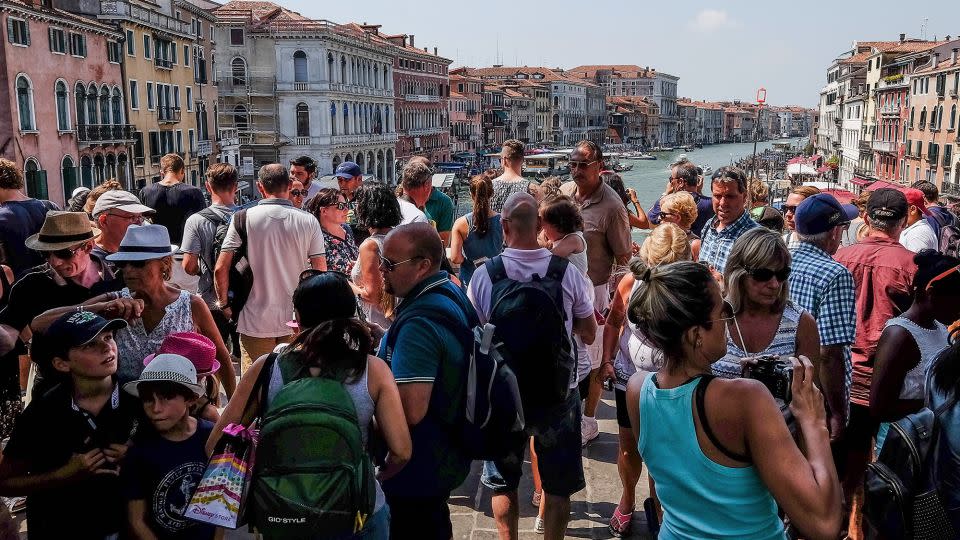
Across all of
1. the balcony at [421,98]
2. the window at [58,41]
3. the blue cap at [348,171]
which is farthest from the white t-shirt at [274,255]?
the balcony at [421,98]

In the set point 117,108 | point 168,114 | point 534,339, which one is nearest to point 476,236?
point 534,339

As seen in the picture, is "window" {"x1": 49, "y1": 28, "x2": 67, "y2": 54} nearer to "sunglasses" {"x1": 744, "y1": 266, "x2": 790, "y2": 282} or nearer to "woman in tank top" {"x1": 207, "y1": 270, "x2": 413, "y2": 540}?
"woman in tank top" {"x1": 207, "y1": 270, "x2": 413, "y2": 540}

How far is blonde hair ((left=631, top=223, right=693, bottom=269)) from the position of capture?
299 centimetres

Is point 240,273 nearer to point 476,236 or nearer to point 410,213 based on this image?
point 410,213

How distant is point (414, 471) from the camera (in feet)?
7.31

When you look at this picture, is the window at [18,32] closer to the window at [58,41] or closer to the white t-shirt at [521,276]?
the window at [58,41]

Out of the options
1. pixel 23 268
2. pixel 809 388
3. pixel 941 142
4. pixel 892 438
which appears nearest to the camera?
pixel 809 388

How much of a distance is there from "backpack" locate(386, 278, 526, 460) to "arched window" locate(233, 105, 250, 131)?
38216mm

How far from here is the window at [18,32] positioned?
814 inches

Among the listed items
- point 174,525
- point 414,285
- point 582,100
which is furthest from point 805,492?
point 582,100

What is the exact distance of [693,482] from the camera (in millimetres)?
1650

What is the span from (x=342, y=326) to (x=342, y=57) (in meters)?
39.0

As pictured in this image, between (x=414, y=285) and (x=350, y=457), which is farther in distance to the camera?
(x=414, y=285)

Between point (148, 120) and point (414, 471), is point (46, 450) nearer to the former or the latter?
point (414, 471)
